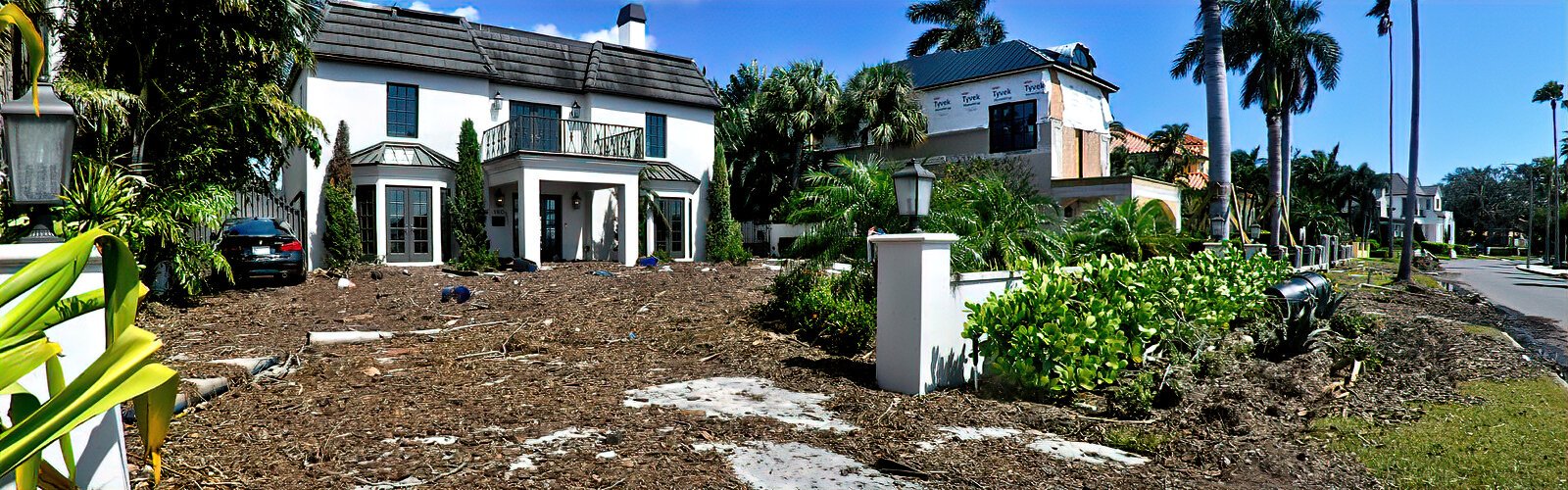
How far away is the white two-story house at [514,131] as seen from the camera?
1730 cm

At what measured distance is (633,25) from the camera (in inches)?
910

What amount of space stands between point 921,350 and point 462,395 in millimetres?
3442

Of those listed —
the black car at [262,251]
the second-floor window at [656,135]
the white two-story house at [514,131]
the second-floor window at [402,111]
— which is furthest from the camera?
the second-floor window at [656,135]

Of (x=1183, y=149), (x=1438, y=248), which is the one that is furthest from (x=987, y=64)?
(x=1438, y=248)

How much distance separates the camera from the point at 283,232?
13414mm

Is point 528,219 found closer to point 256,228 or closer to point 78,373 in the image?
point 256,228

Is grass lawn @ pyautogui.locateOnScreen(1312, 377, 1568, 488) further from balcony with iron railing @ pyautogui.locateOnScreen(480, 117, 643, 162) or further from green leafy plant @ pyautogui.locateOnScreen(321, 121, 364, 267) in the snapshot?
green leafy plant @ pyautogui.locateOnScreen(321, 121, 364, 267)

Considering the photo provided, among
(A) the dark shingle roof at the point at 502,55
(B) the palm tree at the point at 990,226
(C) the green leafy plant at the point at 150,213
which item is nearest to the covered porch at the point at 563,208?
(A) the dark shingle roof at the point at 502,55

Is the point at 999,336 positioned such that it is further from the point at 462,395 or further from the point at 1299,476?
the point at 462,395

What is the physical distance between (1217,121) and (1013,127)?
480 inches

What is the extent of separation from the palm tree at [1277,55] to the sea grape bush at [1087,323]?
767 inches

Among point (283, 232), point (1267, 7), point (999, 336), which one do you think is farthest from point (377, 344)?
point (1267, 7)

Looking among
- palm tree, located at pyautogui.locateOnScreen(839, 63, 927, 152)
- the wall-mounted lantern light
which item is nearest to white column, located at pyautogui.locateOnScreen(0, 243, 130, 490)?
the wall-mounted lantern light

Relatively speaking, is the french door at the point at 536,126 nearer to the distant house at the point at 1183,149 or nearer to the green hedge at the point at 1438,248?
the distant house at the point at 1183,149
